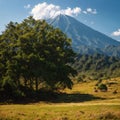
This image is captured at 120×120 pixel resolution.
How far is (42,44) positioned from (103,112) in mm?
26807

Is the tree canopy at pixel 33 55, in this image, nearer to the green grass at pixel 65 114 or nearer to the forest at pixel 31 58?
the forest at pixel 31 58

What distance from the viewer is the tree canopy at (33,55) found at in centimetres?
5034

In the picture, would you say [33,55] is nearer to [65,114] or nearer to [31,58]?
[31,58]

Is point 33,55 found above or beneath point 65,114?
above

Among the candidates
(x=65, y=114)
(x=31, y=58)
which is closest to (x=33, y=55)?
(x=31, y=58)

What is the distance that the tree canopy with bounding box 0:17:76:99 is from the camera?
5034cm

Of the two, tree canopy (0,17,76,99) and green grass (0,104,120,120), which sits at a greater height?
tree canopy (0,17,76,99)

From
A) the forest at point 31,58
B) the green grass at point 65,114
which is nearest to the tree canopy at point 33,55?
the forest at point 31,58

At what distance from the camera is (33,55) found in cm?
5084

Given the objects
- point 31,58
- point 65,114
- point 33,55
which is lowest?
point 65,114

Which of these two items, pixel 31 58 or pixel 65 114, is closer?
pixel 65 114

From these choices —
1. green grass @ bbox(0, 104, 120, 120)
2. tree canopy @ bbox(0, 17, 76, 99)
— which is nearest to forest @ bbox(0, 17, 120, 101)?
tree canopy @ bbox(0, 17, 76, 99)

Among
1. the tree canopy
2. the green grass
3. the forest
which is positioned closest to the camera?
the green grass

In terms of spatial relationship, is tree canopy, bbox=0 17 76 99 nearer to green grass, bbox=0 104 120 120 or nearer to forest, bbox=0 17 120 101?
forest, bbox=0 17 120 101
